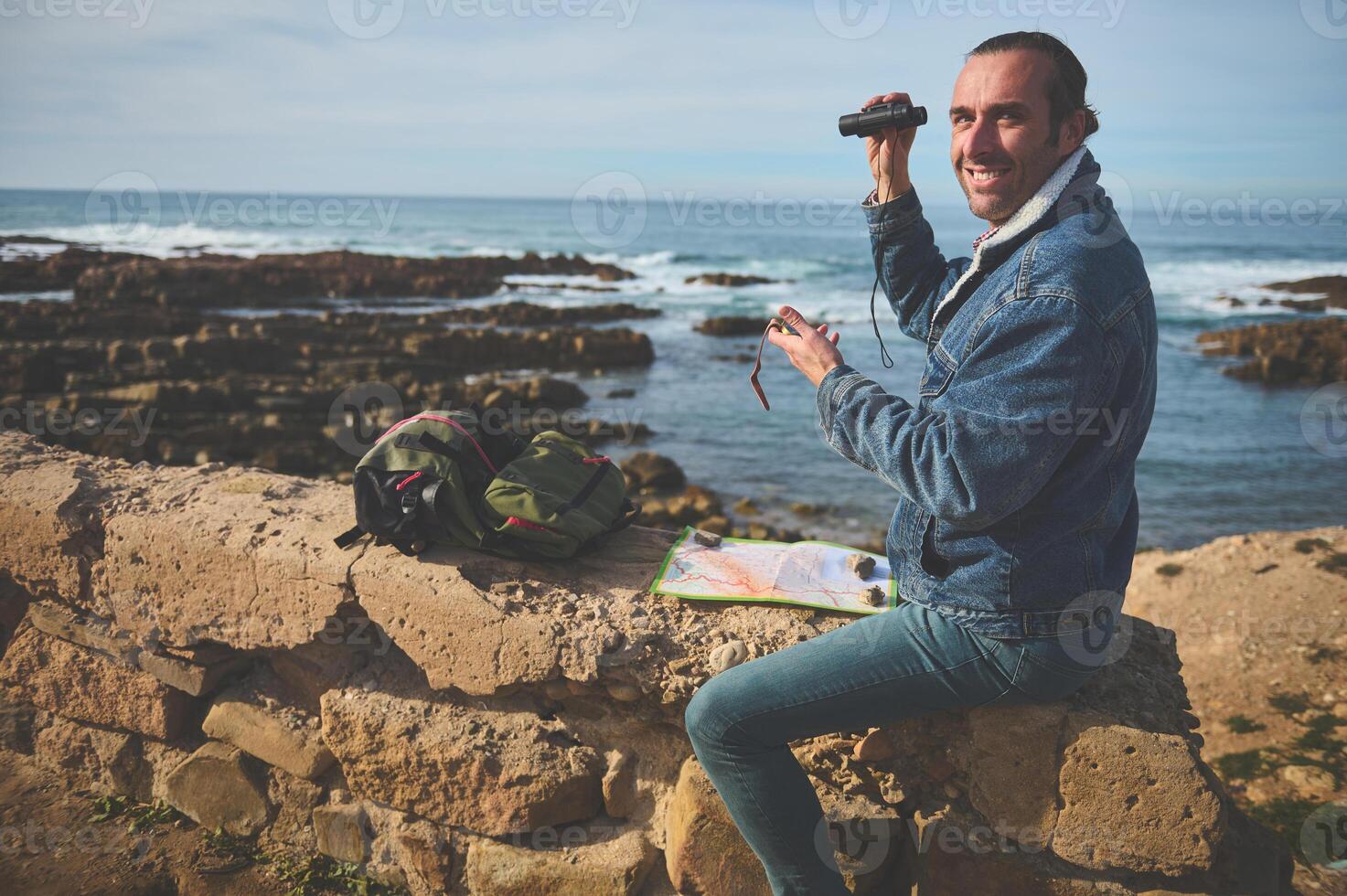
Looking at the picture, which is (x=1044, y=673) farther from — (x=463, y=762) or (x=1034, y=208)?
(x=463, y=762)

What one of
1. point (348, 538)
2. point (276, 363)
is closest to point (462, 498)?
point (348, 538)

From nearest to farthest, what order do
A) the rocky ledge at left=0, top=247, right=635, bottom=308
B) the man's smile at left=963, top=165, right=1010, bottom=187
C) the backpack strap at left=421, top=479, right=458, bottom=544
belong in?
the man's smile at left=963, top=165, right=1010, bottom=187, the backpack strap at left=421, top=479, right=458, bottom=544, the rocky ledge at left=0, top=247, right=635, bottom=308

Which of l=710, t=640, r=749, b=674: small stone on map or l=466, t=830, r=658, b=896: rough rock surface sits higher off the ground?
l=710, t=640, r=749, b=674: small stone on map

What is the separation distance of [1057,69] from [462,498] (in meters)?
1.92

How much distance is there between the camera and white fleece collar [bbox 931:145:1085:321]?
1.91 meters

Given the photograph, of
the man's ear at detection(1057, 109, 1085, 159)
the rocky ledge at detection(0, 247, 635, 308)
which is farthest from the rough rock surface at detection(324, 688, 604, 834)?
the rocky ledge at detection(0, 247, 635, 308)

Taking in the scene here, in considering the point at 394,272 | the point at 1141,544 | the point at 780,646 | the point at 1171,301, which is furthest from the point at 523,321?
the point at 780,646

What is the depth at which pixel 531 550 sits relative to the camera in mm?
2719

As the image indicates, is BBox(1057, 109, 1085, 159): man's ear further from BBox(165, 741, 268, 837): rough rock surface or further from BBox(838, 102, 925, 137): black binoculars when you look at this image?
BBox(165, 741, 268, 837): rough rock surface

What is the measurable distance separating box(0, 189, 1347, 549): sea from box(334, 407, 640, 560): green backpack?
242 inches

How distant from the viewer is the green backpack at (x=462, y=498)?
2.67 metres

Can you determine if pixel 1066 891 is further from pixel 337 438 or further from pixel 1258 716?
pixel 337 438

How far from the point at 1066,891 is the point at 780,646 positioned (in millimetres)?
912

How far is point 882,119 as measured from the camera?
2459mm
